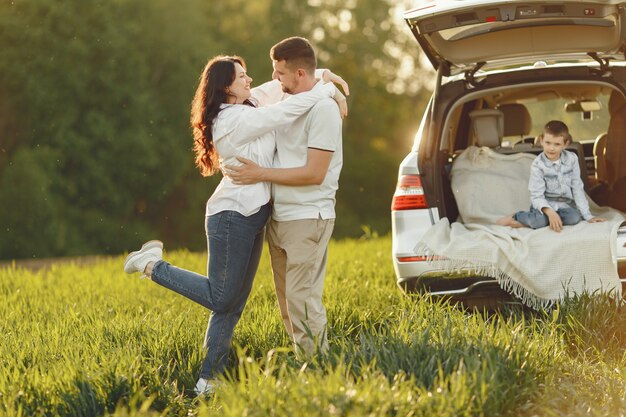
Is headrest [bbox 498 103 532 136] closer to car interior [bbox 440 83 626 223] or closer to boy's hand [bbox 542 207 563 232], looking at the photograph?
car interior [bbox 440 83 626 223]

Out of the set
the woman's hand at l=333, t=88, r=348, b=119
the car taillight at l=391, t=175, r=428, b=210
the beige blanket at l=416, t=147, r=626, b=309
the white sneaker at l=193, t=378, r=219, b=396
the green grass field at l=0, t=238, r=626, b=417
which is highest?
the woman's hand at l=333, t=88, r=348, b=119

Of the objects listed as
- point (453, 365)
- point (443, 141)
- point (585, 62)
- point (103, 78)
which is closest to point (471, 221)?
point (443, 141)

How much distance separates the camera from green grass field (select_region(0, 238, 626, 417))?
14.9 feet

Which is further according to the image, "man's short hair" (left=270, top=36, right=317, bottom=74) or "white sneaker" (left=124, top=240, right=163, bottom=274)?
"white sneaker" (left=124, top=240, right=163, bottom=274)

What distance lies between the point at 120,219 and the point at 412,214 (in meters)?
28.6

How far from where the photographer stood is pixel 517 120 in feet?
28.1

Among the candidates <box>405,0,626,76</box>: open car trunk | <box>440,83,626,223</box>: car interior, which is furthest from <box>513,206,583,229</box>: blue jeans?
<box>405,0,626,76</box>: open car trunk

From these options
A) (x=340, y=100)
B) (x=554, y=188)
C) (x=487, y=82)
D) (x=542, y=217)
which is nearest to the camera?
(x=340, y=100)

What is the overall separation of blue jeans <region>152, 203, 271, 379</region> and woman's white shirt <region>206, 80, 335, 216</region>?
0.25 ft

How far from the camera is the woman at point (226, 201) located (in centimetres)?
561

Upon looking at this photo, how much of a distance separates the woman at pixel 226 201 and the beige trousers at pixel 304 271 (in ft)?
0.55

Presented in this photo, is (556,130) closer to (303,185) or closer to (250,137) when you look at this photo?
(303,185)

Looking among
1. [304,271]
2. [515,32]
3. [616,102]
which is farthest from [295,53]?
[616,102]

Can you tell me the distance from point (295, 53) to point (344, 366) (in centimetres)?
168
